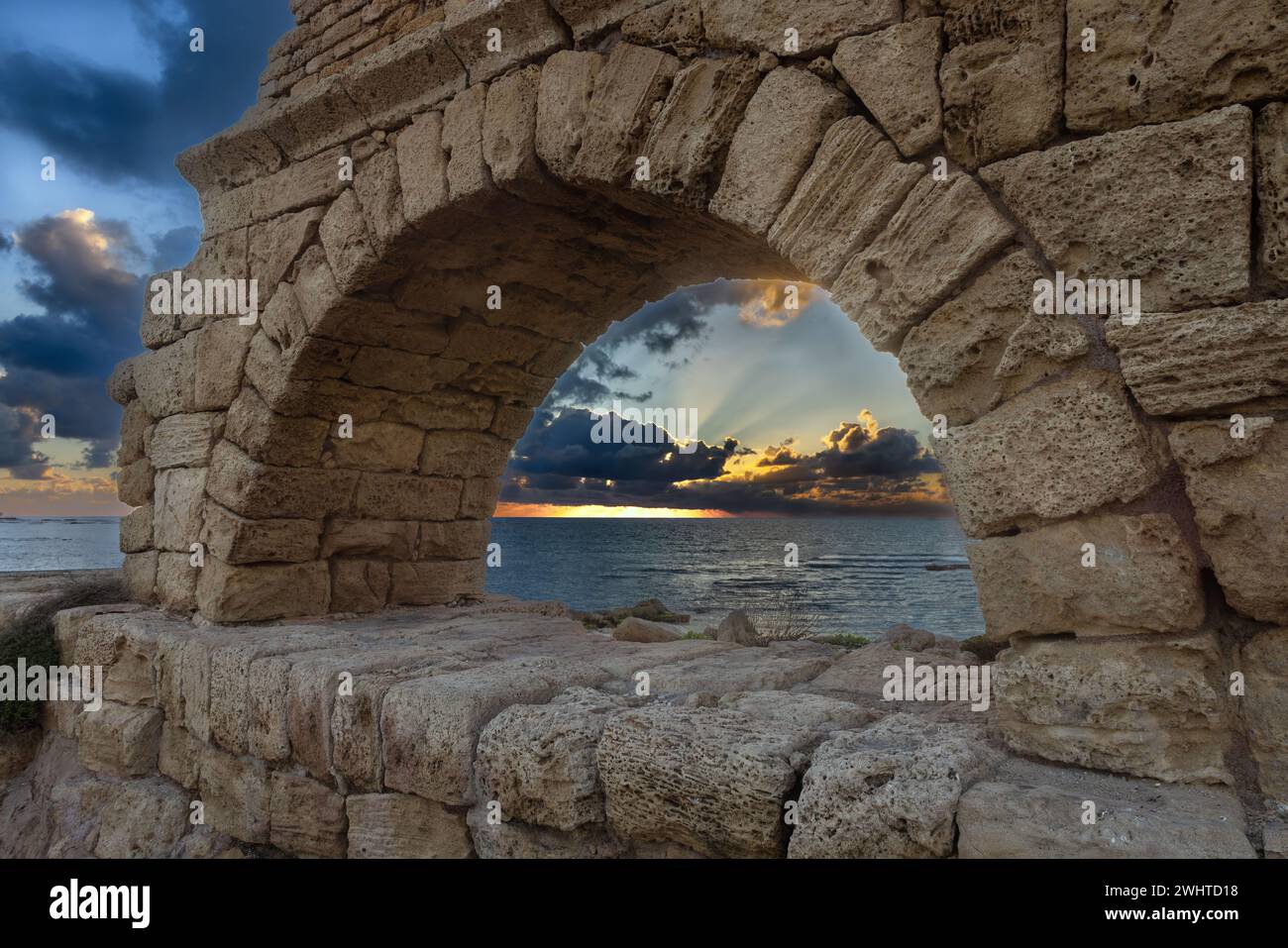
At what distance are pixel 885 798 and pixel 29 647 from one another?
4.89 m

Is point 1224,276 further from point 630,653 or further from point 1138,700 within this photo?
point 630,653

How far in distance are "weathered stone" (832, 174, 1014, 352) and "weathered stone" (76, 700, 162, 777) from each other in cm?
397

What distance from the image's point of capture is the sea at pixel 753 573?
21.4 m

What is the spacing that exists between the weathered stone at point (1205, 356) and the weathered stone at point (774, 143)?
104 cm

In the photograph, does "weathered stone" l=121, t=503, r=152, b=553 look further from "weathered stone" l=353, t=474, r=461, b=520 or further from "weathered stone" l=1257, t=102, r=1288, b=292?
"weathered stone" l=1257, t=102, r=1288, b=292

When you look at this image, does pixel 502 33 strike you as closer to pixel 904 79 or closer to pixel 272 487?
pixel 904 79

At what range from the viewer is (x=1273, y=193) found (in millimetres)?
1938

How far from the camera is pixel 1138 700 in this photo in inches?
79.5

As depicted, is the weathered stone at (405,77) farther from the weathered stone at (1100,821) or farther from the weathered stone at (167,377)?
the weathered stone at (1100,821)

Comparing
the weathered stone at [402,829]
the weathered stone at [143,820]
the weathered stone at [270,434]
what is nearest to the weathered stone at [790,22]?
the weathered stone at [402,829]

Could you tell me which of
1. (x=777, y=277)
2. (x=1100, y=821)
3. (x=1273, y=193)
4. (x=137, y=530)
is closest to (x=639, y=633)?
(x=777, y=277)

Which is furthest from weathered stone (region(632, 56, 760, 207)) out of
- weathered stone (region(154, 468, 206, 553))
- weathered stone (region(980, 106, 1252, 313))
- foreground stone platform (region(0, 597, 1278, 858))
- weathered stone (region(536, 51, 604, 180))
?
weathered stone (region(154, 468, 206, 553))
